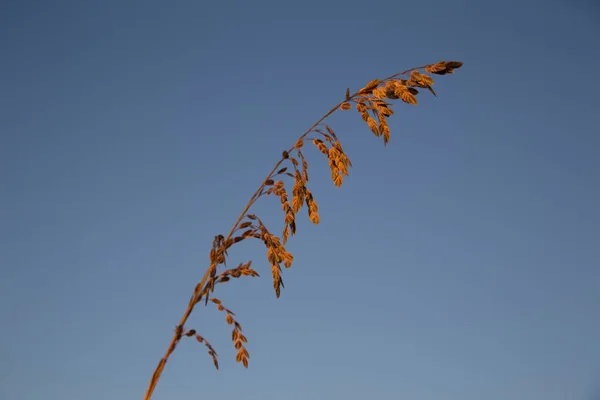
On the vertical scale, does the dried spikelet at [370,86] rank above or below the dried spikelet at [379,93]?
above

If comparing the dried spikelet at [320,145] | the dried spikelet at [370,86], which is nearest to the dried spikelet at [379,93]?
the dried spikelet at [370,86]

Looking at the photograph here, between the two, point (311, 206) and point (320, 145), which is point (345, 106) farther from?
point (311, 206)

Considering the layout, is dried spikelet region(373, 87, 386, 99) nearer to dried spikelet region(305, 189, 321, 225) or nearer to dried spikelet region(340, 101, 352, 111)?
dried spikelet region(340, 101, 352, 111)

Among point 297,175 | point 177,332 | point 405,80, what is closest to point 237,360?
point 177,332

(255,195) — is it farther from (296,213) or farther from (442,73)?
(442,73)

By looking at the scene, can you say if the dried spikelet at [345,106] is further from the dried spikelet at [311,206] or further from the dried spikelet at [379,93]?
the dried spikelet at [311,206]

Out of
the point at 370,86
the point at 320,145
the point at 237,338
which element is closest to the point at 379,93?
the point at 370,86

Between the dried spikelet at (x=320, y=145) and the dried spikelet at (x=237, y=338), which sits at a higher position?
the dried spikelet at (x=320, y=145)

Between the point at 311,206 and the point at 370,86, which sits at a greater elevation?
the point at 370,86

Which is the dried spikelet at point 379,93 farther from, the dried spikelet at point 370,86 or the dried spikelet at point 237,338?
the dried spikelet at point 237,338

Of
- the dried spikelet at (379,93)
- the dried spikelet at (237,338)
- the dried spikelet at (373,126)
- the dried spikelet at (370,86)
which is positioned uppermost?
the dried spikelet at (370,86)

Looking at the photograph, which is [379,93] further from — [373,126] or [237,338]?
[237,338]

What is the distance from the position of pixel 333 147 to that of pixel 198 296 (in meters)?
1.02

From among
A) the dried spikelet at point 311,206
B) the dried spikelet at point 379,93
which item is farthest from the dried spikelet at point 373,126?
the dried spikelet at point 311,206
